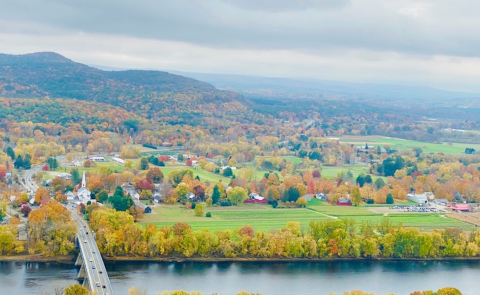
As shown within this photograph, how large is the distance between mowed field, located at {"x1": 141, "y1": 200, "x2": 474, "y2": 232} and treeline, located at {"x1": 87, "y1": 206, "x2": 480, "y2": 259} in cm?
350

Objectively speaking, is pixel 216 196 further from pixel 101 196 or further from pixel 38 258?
pixel 38 258

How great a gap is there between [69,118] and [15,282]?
186ft

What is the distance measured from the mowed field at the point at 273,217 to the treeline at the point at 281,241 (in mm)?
3499

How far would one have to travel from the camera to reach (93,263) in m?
28.7

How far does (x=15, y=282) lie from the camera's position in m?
27.7

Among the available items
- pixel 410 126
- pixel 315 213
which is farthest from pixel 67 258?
pixel 410 126

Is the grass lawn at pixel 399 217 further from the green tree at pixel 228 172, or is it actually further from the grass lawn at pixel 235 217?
the green tree at pixel 228 172

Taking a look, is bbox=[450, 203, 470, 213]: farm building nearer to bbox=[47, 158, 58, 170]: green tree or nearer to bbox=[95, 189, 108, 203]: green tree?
bbox=[95, 189, 108, 203]: green tree

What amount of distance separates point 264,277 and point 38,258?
417 inches

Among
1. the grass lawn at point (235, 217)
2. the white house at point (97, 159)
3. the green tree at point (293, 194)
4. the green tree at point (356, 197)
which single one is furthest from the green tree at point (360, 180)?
the white house at point (97, 159)

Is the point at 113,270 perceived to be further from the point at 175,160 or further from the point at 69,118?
the point at 69,118

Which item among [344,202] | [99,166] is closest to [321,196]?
[344,202]

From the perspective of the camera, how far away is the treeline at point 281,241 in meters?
32.4

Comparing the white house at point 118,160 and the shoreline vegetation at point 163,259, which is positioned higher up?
the white house at point 118,160
